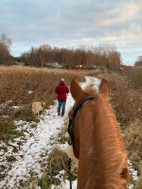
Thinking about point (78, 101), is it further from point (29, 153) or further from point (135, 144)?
point (135, 144)

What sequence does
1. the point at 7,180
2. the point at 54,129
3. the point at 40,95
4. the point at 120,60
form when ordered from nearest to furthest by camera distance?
the point at 7,180, the point at 54,129, the point at 40,95, the point at 120,60

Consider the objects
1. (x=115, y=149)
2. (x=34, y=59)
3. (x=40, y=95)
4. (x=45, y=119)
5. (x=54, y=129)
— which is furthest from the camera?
(x=34, y=59)

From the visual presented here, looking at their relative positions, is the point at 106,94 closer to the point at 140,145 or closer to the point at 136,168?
the point at 136,168

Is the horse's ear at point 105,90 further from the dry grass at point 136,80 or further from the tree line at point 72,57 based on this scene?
the tree line at point 72,57

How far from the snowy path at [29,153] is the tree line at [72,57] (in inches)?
1538

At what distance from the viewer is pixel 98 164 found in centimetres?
76

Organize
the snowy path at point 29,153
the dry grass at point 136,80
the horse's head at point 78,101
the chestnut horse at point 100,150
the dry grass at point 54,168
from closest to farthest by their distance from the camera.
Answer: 1. the chestnut horse at point 100,150
2. the horse's head at point 78,101
3. the dry grass at point 54,168
4. the snowy path at point 29,153
5. the dry grass at point 136,80

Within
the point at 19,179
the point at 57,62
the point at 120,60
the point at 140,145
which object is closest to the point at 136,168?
the point at 140,145

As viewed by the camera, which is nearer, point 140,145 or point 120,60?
point 140,145

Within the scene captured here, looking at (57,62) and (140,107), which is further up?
(57,62)

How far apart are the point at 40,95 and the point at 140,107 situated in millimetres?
5788

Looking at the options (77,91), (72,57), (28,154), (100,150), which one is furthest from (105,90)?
(72,57)

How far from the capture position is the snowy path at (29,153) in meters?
2.80

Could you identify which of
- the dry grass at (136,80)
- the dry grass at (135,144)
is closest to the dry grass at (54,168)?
the dry grass at (135,144)
